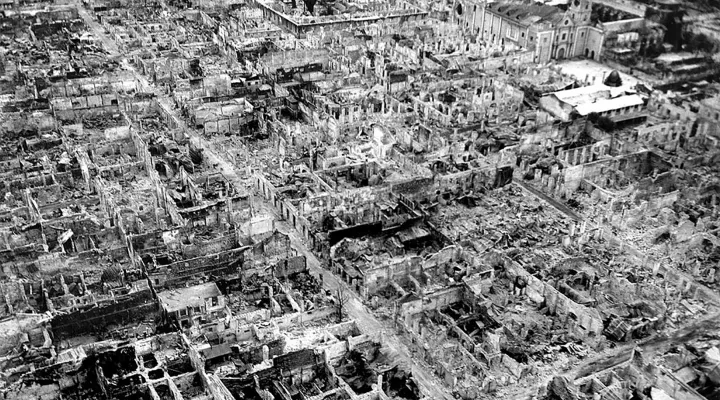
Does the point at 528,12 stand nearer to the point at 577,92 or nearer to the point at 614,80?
the point at 614,80

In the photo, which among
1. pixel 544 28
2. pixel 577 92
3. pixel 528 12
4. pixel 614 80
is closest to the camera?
pixel 577 92

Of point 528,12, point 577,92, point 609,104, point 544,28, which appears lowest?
point 609,104

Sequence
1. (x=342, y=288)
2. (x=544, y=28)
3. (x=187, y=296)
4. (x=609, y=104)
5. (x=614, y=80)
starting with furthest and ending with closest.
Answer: (x=544, y=28)
(x=614, y=80)
(x=609, y=104)
(x=342, y=288)
(x=187, y=296)

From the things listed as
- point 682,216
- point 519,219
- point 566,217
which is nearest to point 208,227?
point 519,219

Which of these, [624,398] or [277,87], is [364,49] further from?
[624,398]

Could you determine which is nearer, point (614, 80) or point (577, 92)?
point (577, 92)

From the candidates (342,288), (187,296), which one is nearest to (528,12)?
(342,288)
